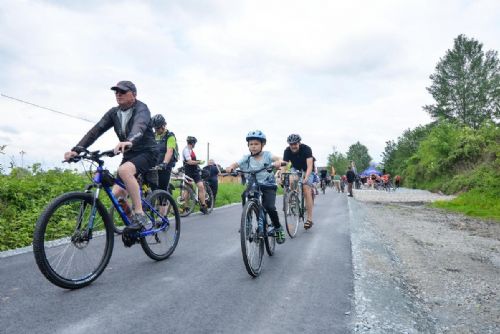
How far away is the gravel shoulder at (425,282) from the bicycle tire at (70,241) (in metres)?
2.56

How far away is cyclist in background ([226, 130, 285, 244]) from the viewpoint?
521cm

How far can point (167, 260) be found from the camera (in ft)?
16.5

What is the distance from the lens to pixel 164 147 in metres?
8.09

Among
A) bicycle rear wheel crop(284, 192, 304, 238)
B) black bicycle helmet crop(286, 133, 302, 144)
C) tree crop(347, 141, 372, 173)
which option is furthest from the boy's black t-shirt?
tree crop(347, 141, 372, 173)

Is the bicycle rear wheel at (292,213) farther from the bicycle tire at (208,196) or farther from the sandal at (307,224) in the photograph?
the bicycle tire at (208,196)

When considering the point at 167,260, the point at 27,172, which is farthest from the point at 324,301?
the point at 27,172

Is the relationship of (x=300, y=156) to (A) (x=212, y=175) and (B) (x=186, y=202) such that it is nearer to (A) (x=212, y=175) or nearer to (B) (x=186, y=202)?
(B) (x=186, y=202)

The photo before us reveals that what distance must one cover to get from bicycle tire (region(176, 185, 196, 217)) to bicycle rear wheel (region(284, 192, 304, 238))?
11.2 ft

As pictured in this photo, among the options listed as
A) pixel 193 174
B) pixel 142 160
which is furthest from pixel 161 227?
pixel 193 174

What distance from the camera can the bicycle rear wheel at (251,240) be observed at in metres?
4.12

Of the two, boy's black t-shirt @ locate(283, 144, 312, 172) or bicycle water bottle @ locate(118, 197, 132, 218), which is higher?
boy's black t-shirt @ locate(283, 144, 312, 172)

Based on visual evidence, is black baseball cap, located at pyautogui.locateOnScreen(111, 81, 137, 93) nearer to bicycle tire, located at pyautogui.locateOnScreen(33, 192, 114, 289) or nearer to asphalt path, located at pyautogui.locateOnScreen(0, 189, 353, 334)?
bicycle tire, located at pyautogui.locateOnScreen(33, 192, 114, 289)

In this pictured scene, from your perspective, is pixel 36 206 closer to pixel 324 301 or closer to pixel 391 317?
pixel 324 301

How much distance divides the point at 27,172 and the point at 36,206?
192 centimetres
